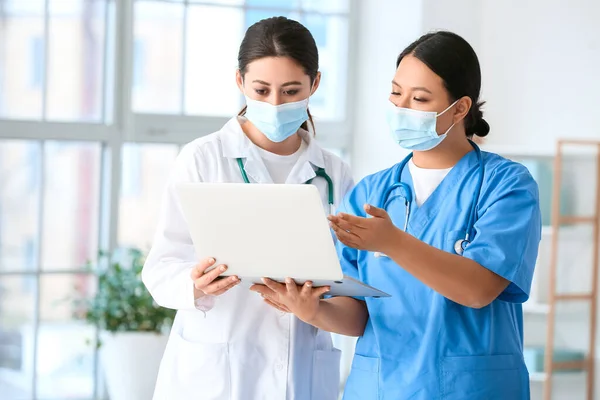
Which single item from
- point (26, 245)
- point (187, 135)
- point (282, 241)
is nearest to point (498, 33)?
point (187, 135)

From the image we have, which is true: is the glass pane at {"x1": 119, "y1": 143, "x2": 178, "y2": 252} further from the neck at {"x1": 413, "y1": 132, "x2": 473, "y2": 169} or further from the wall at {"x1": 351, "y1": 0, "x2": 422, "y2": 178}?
the neck at {"x1": 413, "y1": 132, "x2": 473, "y2": 169}

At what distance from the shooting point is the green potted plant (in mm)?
3268

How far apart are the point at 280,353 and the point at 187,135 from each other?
2.07 m

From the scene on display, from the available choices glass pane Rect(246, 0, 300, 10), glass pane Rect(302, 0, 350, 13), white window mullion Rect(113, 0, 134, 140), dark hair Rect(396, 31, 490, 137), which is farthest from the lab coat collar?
glass pane Rect(302, 0, 350, 13)

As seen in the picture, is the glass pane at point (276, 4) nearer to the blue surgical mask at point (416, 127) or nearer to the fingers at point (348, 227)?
the blue surgical mask at point (416, 127)

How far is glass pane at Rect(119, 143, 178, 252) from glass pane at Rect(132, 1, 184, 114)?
0.62 ft

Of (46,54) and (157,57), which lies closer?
(46,54)

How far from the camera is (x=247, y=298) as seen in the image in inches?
75.3

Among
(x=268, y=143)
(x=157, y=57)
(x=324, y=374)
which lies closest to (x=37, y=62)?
(x=157, y=57)

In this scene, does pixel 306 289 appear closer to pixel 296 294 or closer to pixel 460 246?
pixel 296 294

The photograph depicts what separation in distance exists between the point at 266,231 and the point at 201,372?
0.53 meters

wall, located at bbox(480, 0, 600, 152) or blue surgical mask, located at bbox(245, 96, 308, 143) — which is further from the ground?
wall, located at bbox(480, 0, 600, 152)

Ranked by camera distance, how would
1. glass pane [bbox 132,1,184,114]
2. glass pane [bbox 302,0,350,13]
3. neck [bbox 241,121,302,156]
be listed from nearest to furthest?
neck [bbox 241,121,302,156], glass pane [bbox 132,1,184,114], glass pane [bbox 302,0,350,13]

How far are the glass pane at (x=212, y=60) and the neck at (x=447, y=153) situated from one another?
226 centimetres
